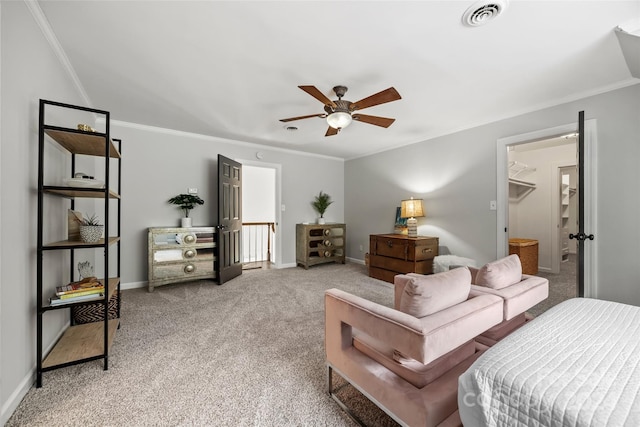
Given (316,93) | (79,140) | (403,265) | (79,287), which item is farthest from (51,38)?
(403,265)

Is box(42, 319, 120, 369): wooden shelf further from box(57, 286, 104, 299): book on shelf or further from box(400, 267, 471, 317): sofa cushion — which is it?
box(400, 267, 471, 317): sofa cushion

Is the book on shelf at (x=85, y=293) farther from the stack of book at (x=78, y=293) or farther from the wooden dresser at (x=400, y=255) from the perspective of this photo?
the wooden dresser at (x=400, y=255)

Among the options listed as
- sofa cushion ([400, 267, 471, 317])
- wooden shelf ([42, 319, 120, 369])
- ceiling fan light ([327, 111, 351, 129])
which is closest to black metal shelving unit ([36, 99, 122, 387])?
wooden shelf ([42, 319, 120, 369])

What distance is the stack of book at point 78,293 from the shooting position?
5.75 feet

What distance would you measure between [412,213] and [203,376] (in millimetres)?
3510

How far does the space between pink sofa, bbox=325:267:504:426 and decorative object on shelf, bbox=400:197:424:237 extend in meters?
2.76

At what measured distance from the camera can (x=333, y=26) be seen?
180 centimetres

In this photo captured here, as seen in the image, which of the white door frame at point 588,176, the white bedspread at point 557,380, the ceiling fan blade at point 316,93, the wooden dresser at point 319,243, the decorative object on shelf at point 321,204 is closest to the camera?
the white bedspread at point 557,380

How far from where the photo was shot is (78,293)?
1.83 meters

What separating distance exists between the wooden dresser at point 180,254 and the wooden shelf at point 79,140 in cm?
160

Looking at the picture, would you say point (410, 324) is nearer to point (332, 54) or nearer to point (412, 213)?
point (332, 54)

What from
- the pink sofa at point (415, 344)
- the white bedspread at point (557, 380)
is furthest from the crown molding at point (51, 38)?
the white bedspread at point (557, 380)

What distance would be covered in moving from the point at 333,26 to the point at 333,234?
13.4 feet

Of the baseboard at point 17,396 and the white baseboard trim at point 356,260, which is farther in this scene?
the white baseboard trim at point 356,260
